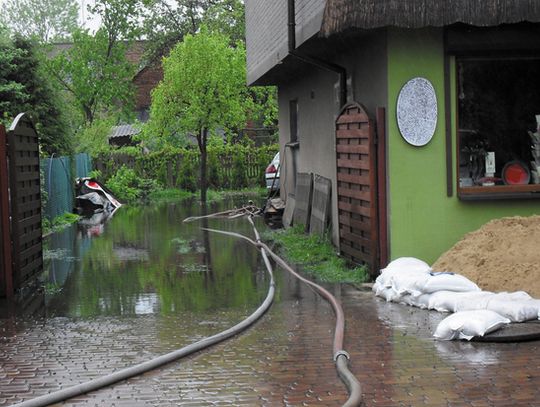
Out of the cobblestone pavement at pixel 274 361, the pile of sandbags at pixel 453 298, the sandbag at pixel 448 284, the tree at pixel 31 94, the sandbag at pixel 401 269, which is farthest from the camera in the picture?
the tree at pixel 31 94

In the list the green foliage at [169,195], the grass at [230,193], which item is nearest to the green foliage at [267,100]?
the grass at [230,193]

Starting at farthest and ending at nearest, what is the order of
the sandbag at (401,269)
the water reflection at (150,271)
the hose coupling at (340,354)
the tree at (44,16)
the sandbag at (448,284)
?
1. the tree at (44,16)
2. the water reflection at (150,271)
3. the sandbag at (401,269)
4. the sandbag at (448,284)
5. the hose coupling at (340,354)

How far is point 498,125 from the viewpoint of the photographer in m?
12.0

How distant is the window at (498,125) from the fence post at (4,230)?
6.07 m

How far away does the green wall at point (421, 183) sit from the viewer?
37.3ft

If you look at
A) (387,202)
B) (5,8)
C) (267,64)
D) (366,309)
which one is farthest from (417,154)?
(5,8)

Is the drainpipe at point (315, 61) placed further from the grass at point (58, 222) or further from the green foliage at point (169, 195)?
the green foliage at point (169, 195)

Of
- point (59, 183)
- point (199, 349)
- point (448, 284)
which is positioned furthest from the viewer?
point (59, 183)

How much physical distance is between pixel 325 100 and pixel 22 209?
6234 mm

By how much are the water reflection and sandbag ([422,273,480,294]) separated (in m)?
2.12

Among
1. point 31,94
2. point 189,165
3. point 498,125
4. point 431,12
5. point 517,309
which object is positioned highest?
point 31,94

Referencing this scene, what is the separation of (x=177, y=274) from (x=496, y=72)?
18.0 feet

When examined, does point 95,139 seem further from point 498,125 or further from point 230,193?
point 498,125

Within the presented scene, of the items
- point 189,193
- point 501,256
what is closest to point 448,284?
point 501,256
